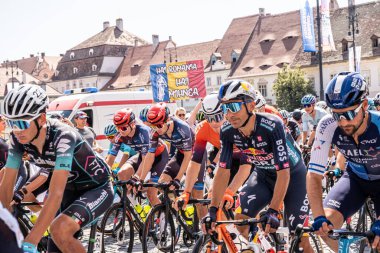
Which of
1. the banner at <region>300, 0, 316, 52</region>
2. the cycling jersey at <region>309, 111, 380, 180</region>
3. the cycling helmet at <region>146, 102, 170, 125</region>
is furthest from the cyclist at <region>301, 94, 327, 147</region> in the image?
the banner at <region>300, 0, 316, 52</region>

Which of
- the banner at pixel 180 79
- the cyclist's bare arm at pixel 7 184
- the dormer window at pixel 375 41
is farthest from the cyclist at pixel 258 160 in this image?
the dormer window at pixel 375 41

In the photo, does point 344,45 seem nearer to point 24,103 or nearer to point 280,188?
point 280,188

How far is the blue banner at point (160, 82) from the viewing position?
86.0ft

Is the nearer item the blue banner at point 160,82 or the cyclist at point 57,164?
the cyclist at point 57,164

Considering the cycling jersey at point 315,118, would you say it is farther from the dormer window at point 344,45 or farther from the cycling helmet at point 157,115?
the dormer window at point 344,45

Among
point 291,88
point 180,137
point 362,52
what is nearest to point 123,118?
point 180,137

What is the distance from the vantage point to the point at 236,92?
5.14 m

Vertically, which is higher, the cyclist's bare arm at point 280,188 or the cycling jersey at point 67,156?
the cycling jersey at point 67,156

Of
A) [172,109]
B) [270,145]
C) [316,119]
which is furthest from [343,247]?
[172,109]

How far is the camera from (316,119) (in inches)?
539

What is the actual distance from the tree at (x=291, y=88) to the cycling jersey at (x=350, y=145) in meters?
55.2

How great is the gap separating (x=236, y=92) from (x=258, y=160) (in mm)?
909

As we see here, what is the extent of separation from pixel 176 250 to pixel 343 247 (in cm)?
434

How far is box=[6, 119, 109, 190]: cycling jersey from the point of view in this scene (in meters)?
4.67
